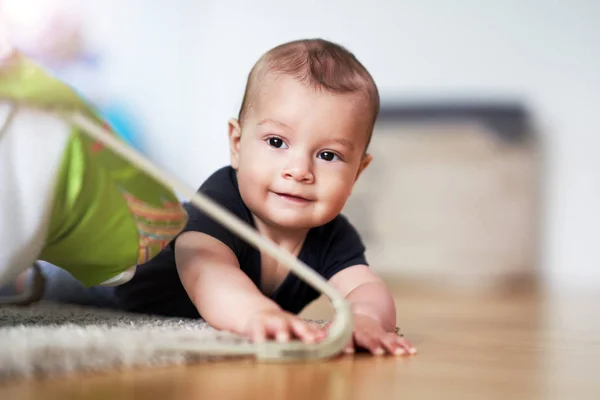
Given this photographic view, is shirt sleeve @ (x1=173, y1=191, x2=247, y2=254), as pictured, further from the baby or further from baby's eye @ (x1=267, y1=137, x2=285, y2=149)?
baby's eye @ (x1=267, y1=137, x2=285, y2=149)

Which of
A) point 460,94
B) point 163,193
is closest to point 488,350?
point 163,193

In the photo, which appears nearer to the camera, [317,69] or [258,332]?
[258,332]

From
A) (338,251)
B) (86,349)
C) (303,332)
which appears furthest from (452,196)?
(86,349)

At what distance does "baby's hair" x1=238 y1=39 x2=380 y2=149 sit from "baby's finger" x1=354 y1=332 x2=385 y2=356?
0.91ft

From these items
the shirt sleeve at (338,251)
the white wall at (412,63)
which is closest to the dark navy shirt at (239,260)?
the shirt sleeve at (338,251)

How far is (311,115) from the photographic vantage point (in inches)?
33.7

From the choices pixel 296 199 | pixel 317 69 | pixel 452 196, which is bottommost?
pixel 452 196

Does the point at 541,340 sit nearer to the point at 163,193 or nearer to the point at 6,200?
the point at 163,193

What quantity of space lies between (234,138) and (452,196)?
181cm

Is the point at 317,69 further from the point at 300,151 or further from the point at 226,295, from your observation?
the point at 226,295

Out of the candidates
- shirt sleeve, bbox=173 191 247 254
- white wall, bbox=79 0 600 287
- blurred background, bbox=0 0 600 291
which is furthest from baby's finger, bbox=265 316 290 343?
white wall, bbox=79 0 600 287

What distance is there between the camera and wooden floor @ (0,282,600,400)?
500 millimetres

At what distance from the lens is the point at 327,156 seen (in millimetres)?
885

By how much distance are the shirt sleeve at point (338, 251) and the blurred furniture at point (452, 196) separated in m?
1.57
